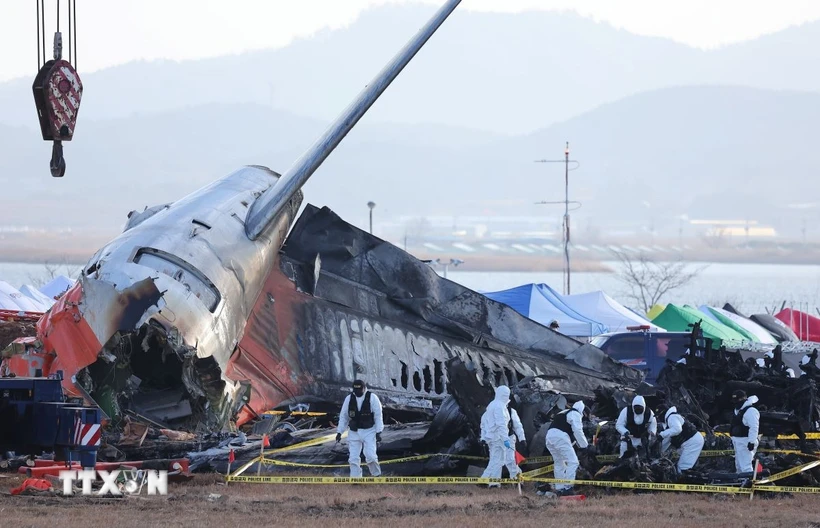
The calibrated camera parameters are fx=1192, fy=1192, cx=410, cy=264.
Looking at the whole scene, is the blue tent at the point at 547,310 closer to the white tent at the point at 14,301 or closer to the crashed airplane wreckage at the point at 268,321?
the crashed airplane wreckage at the point at 268,321

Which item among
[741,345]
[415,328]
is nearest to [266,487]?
[415,328]

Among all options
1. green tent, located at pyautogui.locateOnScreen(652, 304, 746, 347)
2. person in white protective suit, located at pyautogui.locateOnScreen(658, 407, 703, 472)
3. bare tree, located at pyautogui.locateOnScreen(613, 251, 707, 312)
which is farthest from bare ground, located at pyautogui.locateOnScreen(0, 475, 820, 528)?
bare tree, located at pyautogui.locateOnScreen(613, 251, 707, 312)

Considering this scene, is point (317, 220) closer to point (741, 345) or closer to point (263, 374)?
point (263, 374)

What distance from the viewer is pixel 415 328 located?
27.9 metres

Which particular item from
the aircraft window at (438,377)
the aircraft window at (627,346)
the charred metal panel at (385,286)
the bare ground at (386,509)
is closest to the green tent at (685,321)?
the aircraft window at (627,346)

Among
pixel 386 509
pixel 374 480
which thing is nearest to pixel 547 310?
pixel 374 480

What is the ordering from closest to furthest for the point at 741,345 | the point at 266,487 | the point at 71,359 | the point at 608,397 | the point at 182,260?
1. the point at 266,487
2. the point at 71,359
3. the point at 182,260
4. the point at 608,397
5. the point at 741,345

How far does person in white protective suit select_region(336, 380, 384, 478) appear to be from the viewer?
1902 centimetres

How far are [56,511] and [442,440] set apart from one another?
24.2 feet

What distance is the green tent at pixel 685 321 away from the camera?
45031 millimetres

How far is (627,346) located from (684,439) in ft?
62.3

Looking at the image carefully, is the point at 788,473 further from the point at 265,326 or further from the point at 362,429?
the point at 265,326

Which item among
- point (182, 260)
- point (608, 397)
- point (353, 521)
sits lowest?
point (353, 521)

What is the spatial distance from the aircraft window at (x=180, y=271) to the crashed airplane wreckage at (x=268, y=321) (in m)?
0.03
